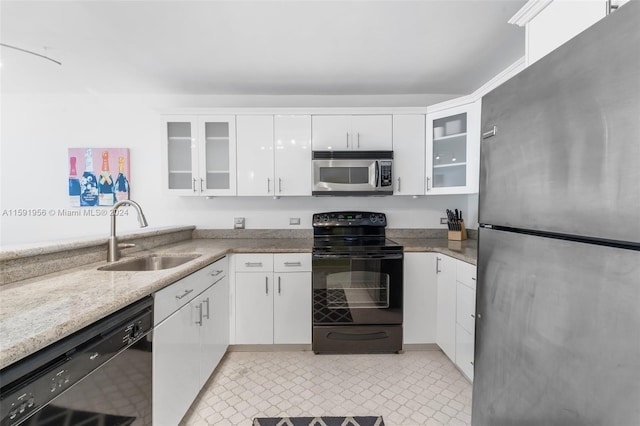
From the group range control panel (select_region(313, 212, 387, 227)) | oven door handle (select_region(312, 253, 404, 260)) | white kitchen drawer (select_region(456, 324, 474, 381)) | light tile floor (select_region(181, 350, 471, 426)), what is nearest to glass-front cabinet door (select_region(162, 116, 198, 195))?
range control panel (select_region(313, 212, 387, 227))

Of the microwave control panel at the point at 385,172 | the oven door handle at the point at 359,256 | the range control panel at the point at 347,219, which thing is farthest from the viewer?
the range control panel at the point at 347,219

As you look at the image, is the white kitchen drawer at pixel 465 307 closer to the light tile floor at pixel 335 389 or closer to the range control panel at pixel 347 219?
the light tile floor at pixel 335 389

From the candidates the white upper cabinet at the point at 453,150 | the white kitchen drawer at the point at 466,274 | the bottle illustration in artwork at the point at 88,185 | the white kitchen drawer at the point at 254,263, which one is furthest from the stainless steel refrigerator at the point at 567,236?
the bottle illustration in artwork at the point at 88,185

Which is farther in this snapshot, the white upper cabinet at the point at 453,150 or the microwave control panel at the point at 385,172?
the microwave control panel at the point at 385,172

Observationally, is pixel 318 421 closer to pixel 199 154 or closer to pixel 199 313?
pixel 199 313

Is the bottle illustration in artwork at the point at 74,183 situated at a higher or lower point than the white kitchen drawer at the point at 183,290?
higher

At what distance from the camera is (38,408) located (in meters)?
0.73

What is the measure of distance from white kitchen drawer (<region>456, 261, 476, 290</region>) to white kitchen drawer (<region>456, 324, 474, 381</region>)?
342 millimetres

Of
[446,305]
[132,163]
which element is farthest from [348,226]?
[132,163]

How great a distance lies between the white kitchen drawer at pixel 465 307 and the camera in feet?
6.26

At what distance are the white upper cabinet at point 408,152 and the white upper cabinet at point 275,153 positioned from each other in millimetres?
826

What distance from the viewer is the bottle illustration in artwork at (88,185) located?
2959 millimetres

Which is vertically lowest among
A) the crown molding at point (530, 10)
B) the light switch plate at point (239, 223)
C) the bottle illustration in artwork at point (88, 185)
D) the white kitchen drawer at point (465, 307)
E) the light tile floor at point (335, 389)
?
the light tile floor at point (335, 389)

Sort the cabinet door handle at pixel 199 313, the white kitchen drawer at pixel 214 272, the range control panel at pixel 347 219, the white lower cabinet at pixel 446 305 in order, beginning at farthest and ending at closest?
the range control panel at pixel 347 219 → the white lower cabinet at pixel 446 305 → the white kitchen drawer at pixel 214 272 → the cabinet door handle at pixel 199 313
